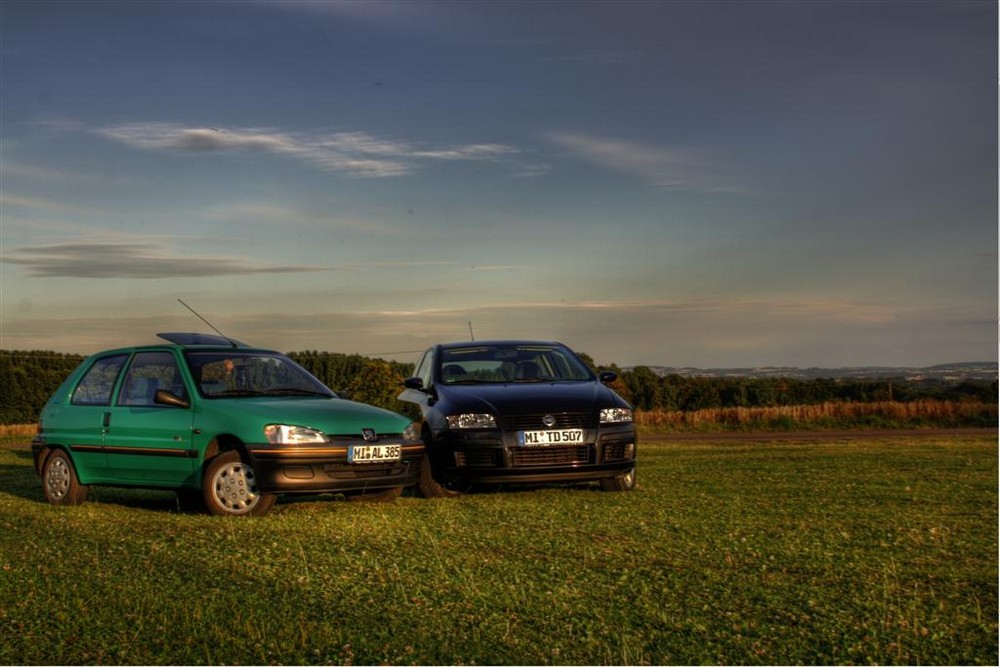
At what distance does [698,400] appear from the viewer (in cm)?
9581

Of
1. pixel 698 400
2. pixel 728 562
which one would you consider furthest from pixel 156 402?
pixel 698 400

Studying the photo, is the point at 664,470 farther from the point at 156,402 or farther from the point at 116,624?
the point at 116,624

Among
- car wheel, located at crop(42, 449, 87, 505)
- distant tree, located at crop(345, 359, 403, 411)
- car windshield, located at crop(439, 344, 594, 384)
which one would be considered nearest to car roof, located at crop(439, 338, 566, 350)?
car windshield, located at crop(439, 344, 594, 384)

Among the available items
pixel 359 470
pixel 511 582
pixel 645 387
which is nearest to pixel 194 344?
pixel 359 470

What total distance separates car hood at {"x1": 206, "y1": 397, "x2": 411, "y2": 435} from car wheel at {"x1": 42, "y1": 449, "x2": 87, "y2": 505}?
2272mm

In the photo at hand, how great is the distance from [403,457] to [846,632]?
594 centimetres

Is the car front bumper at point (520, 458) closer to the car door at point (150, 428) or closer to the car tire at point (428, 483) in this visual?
the car tire at point (428, 483)

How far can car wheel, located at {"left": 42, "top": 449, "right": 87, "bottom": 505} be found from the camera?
468 inches

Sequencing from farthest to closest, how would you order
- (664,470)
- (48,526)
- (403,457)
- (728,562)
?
(664,470), (403,457), (48,526), (728,562)

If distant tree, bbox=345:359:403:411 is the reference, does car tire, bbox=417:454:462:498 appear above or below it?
below

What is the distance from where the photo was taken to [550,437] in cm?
1152

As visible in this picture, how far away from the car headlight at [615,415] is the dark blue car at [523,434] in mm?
11

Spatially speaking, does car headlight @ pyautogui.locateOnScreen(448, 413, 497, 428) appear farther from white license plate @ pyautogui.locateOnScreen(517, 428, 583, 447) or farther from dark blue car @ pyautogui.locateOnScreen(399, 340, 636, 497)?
white license plate @ pyautogui.locateOnScreen(517, 428, 583, 447)

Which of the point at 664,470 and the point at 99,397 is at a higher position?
the point at 99,397
